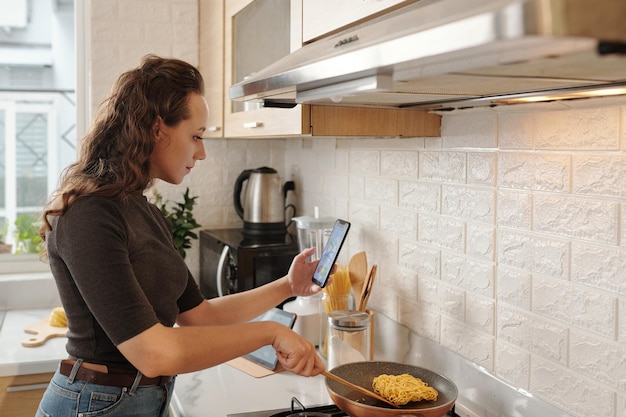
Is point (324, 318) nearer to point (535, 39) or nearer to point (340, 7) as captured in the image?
point (340, 7)

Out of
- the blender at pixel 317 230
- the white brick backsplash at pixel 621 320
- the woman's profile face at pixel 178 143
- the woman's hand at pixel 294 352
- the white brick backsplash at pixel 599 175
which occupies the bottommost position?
the woman's hand at pixel 294 352

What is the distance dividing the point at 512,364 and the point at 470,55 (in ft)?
3.03

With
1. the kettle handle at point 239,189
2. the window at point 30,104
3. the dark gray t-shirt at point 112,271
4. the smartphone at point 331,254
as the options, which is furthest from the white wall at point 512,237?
the window at point 30,104

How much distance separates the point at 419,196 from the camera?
184 cm

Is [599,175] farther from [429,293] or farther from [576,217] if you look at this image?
[429,293]

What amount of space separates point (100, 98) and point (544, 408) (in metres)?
2.10

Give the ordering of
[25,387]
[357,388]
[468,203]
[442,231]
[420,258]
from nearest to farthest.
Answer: [357,388] → [468,203] → [442,231] → [420,258] → [25,387]

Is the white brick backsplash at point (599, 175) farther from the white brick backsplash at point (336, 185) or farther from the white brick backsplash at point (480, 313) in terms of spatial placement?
the white brick backsplash at point (336, 185)

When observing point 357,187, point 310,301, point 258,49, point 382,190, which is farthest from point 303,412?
point 258,49

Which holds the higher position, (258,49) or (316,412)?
(258,49)

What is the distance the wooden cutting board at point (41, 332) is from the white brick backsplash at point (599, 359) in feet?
5.58

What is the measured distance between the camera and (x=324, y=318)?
6.75 ft

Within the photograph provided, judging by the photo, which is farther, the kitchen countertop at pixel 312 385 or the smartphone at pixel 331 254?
the smartphone at pixel 331 254

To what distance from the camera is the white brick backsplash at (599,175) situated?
1.21m
